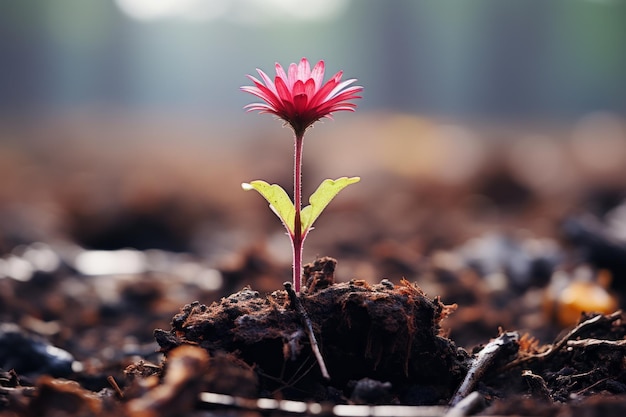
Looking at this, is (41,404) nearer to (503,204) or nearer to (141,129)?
(503,204)

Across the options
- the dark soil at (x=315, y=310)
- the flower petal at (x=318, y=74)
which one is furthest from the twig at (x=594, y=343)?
the flower petal at (x=318, y=74)

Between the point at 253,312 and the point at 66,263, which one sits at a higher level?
the point at 253,312

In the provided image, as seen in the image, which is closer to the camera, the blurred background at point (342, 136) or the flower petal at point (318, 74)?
the flower petal at point (318, 74)

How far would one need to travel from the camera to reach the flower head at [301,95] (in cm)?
281

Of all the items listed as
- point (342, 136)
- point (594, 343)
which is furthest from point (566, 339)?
point (342, 136)

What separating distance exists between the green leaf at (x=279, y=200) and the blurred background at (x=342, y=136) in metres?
2.85

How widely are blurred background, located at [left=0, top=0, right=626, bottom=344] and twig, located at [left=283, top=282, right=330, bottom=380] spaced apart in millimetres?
2967

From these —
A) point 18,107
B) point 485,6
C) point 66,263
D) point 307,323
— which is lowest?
point 66,263

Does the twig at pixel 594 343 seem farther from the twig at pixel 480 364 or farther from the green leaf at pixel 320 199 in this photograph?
the green leaf at pixel 320 199

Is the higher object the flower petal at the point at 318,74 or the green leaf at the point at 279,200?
the flower petal at the point at 318,74

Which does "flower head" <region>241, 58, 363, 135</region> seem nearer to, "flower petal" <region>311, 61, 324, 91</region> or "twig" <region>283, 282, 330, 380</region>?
"flower petal" <region>311, 61, 324, 91</region>

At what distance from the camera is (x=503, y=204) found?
Answer: 14539 millimetres

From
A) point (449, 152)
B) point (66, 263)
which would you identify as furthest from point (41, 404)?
point (449, 152)

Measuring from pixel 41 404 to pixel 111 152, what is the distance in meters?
25.9
